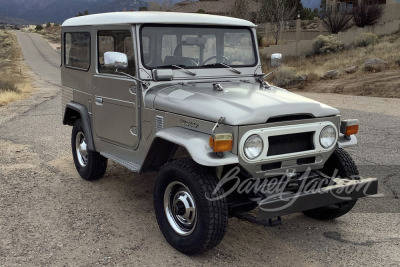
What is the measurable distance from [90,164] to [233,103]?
2682 millimetres

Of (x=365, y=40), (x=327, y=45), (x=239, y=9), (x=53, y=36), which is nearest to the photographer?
(x=365, y=40)

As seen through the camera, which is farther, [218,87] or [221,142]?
[218,87]

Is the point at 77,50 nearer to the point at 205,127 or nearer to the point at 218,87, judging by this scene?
the point at 218,87

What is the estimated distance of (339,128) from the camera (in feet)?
14.0

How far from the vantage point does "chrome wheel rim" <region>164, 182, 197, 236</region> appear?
3.97 metres

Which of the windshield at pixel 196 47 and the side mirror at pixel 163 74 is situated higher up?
the windshield at pixel 196 47

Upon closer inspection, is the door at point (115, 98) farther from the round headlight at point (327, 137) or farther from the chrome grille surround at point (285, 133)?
the round headlight at point (327, 137)

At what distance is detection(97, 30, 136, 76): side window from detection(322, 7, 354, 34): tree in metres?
32.0

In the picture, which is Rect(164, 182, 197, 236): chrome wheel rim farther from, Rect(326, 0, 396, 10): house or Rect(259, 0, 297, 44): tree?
Rect(326, 0, 396, 10): house

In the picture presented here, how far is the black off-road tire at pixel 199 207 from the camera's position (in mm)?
3686

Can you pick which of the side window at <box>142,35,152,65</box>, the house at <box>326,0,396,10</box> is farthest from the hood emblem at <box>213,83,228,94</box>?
the house at <box>326,0,396,10</box>

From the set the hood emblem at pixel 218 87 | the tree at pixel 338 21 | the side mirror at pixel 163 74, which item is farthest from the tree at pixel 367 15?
the side mirror at pixel 163 74

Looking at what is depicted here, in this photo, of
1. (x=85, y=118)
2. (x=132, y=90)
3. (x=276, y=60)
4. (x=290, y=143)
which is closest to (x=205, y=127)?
(x=290, y=143)

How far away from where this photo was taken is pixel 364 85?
1712 centimetres
